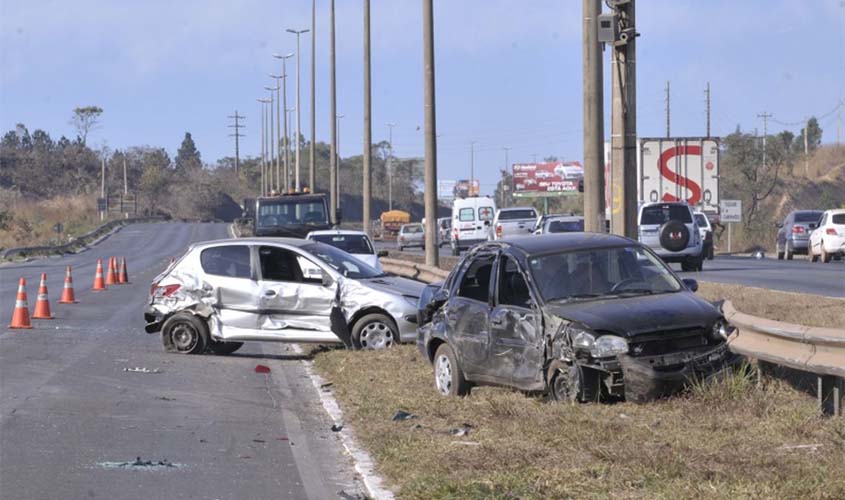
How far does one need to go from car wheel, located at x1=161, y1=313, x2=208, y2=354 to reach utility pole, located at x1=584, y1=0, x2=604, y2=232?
5424 mm

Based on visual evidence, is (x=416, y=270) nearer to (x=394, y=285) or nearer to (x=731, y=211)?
(x=394, y=285)

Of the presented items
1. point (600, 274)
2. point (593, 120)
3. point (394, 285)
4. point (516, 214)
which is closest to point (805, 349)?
point (600, 274)

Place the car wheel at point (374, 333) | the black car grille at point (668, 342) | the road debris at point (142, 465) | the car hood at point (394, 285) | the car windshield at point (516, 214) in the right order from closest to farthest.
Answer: the road debris at point (142, 465) → the black car grille at point (668, 342) → the car wheel at point (374, 333) → the car hood at point (394, 285) → the car windshield at point (516, 214)

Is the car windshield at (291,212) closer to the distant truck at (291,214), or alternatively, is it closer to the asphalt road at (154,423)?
the distant truck at (291,214)

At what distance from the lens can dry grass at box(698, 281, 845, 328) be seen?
43.4 ft

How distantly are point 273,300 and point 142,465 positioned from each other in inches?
275

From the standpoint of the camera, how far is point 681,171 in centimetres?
3734

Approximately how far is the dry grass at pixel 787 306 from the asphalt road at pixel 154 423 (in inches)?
212

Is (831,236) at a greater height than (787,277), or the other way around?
(831,236)

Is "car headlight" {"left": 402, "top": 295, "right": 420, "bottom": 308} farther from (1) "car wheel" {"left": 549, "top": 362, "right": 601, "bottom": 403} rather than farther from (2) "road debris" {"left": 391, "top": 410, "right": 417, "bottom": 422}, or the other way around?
(1) "car wheel" {"left": 549, "top": 362, "right": 601, "bottom": 403}

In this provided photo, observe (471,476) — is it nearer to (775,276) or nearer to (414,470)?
(414,470)

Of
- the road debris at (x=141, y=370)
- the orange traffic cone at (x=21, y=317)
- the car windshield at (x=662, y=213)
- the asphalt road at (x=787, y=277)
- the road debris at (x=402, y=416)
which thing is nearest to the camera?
the road debris at (x=402, y=416)

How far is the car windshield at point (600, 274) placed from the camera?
34.7 feet

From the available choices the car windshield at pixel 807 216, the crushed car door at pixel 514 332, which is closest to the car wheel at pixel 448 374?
the crushed car door at pixel 514 332
